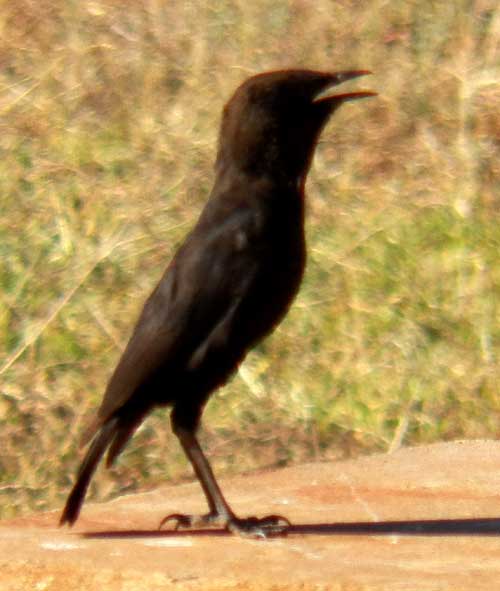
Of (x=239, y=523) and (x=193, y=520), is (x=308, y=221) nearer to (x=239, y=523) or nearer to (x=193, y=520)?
(x=193, y=520)

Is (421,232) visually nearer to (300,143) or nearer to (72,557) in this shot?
(300,143)

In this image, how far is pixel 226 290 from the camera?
5.28 m

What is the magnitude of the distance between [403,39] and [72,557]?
5.71 metres

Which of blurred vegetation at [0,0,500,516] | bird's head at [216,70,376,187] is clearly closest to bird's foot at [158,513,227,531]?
bird's head at [216,70,376,187]

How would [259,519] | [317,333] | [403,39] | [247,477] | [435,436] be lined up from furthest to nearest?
[403,39]
[317,333]
[435,436]
[247,477]
[259,519]

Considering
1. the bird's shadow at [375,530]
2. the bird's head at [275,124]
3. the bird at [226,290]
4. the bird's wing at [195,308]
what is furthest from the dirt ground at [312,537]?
the bird's head at [275,124]

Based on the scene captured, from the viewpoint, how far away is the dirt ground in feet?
14.6

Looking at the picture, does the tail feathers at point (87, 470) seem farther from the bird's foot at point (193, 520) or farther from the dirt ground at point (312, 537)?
the bird's foot at point (193, 520)

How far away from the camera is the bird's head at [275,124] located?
Result: 5434 millimetres

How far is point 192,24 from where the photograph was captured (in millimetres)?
9898

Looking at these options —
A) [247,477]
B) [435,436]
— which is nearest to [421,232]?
[435,436]

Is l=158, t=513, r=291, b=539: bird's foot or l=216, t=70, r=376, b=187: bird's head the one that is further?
l=216, t=70, r=376, b=187: bird's head

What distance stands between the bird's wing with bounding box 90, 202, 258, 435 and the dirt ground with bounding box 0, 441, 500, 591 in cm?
43

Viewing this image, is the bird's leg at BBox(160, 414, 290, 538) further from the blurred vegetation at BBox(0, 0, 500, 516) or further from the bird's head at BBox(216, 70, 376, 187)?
the blurred vegetation at BBox(0, 0, 500, 516)
